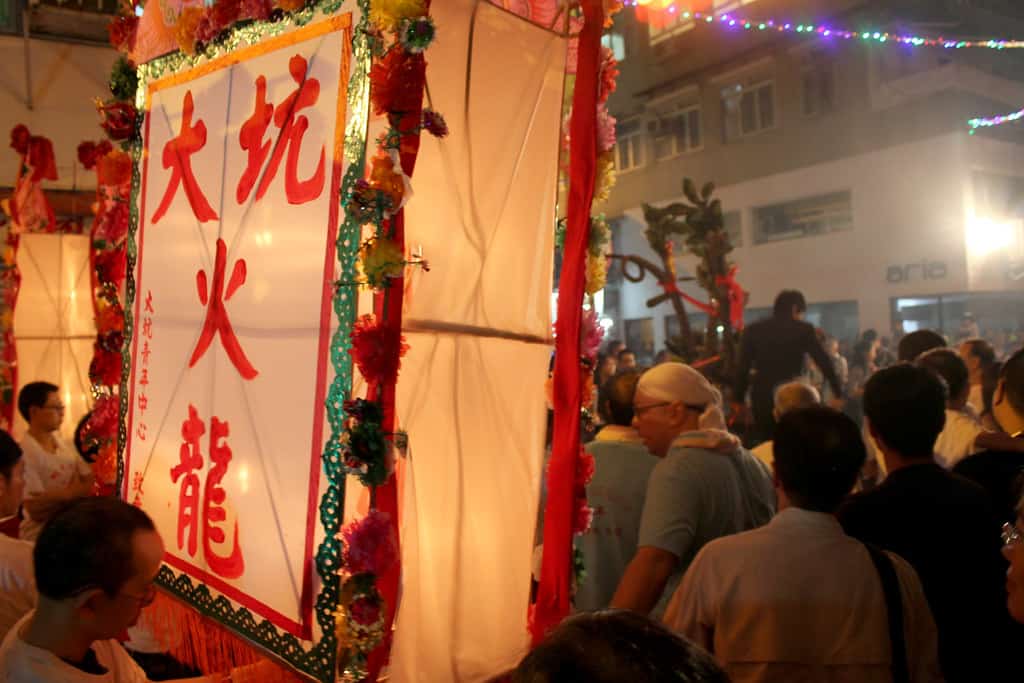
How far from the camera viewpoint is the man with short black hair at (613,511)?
2.85 m

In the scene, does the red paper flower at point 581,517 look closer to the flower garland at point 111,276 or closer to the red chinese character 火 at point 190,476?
the red chinese character 火 at point 190,476

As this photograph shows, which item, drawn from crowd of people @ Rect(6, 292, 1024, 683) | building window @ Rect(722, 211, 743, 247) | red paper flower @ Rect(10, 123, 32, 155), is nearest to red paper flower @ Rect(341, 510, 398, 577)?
crowd of people @ Rect(6, 292, 1024, 683)

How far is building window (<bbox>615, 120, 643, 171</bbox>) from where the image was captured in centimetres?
1567

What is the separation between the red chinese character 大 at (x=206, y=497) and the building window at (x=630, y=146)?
45.7 ft

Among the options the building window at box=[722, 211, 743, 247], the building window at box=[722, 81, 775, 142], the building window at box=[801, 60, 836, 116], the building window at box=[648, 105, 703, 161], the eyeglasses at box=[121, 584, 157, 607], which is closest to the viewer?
the eyeglasses at box=[121, 584, 157, 607]

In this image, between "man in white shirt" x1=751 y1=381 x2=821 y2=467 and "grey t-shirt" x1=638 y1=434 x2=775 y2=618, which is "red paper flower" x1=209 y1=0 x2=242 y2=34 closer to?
"grey t-shirt" x1=638 y1=434 x2=775 y2=618

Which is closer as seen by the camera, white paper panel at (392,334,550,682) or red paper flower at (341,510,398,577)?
red paper flower at (341,510,398,577)

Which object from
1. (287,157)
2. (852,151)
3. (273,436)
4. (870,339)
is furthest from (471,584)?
(852,151)

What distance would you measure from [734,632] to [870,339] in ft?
24.9

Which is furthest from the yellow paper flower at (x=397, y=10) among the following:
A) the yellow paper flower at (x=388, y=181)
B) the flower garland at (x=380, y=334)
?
the yellow paper flower at (x=388, y=181)

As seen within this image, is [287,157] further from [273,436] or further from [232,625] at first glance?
[232,625]

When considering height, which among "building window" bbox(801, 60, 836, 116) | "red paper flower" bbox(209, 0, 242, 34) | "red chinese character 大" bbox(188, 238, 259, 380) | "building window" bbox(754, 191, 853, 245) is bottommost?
"red chinese character 大" bbox(188, 238, 259, 380)

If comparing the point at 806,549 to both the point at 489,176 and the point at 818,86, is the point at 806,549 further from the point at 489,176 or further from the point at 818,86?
the point at 818,86

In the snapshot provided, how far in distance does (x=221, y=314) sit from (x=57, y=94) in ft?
15.9
